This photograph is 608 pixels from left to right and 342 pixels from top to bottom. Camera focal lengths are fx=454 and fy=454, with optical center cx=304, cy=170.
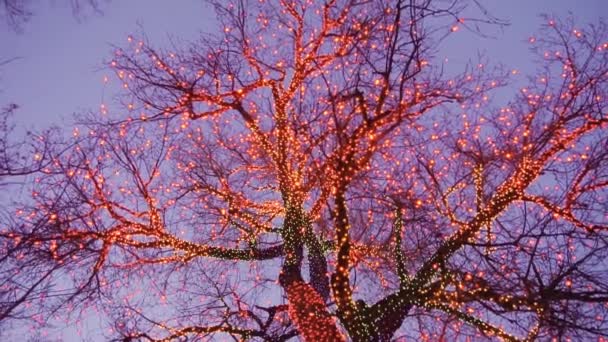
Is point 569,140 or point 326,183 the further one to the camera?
point 326,183

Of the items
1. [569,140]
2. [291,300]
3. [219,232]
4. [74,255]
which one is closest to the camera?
[569,140]

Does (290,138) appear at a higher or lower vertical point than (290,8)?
lower

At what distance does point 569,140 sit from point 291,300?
14.1 ft

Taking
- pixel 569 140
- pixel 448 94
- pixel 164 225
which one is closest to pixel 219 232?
pixel 164 225

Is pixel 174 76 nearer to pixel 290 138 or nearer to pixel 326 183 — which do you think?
pixel 290 138

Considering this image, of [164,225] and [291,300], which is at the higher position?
[164,225]

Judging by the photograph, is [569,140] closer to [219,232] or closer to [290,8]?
[290,8]

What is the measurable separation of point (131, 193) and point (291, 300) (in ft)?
11.5

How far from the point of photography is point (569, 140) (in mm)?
5906

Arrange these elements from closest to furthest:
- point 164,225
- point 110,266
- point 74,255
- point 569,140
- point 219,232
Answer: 1. point 569,140
2. point 74,255
3. point 164,225
4. point 110,266
5. point 219,232

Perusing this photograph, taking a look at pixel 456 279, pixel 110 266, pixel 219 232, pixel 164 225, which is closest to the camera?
pixel 456 279

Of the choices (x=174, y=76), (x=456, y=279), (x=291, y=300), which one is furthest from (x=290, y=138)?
(x=456, y=279)

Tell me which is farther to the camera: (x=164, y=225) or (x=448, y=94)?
(x=164, y=225)

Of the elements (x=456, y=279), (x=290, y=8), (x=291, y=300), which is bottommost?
(x=456, y=279)
